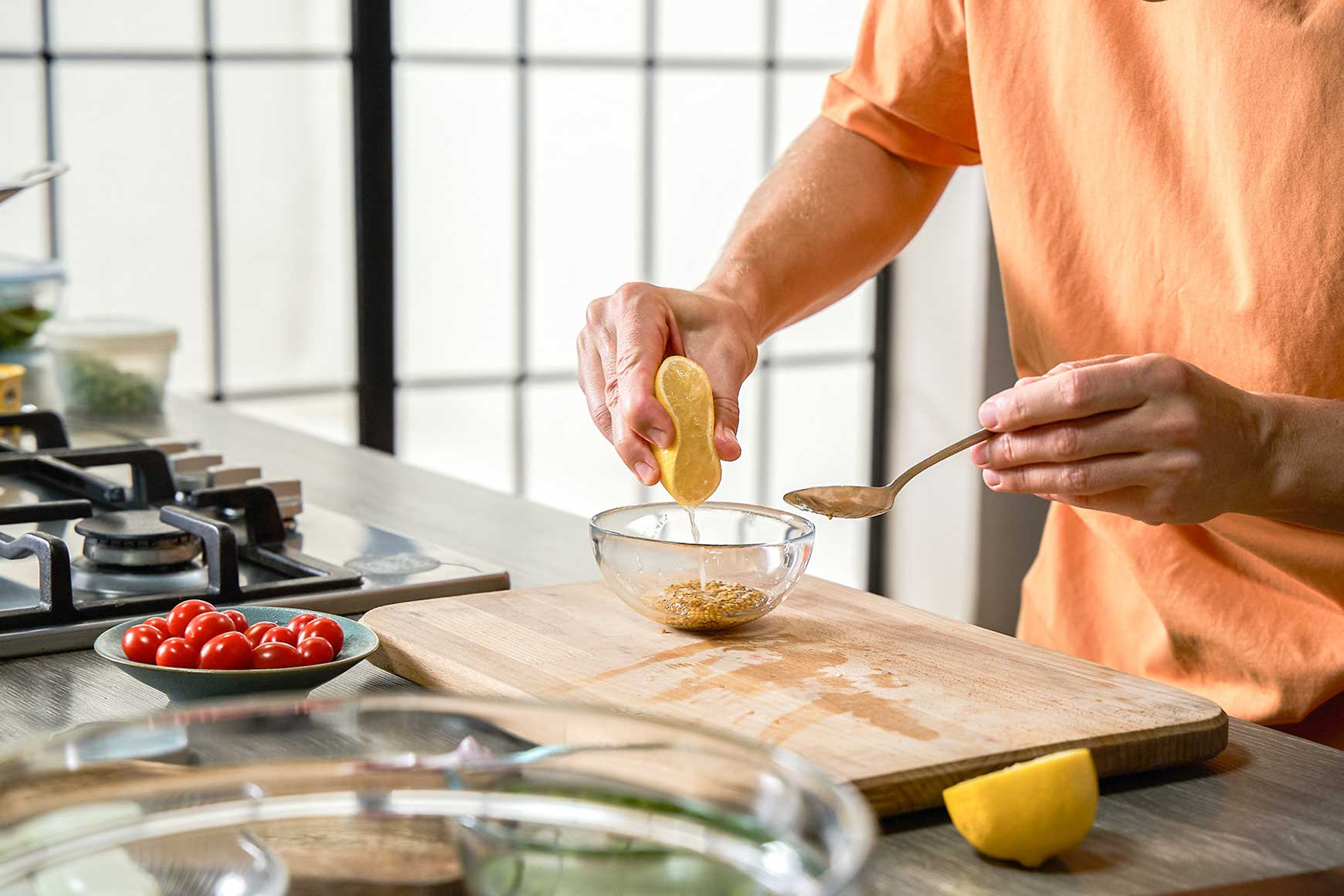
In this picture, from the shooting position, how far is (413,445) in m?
3.38

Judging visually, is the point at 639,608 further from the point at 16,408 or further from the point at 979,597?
the point at 979,597

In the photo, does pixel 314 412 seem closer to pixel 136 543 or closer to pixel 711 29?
pixel 711 29

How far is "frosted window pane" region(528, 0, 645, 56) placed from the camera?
3.33 meters

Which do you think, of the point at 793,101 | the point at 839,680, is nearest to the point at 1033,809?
the point at 839,680

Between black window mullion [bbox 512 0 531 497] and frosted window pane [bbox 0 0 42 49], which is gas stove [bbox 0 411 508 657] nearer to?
frosted window pane [bbox 0 0 42 49]

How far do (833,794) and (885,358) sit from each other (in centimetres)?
358

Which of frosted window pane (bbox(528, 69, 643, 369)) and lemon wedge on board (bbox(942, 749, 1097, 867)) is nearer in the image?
lemon wedge on board (bbox(942, 749, 1097, 867))

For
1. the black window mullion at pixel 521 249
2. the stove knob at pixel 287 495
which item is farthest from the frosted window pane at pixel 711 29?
the stove knob at pixel 287 495

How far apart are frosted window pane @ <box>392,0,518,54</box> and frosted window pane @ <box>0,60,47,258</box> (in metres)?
0.71

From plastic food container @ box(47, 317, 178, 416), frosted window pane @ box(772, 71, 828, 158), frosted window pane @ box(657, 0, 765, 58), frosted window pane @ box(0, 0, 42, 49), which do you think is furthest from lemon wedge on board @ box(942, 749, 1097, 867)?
frosted window pane @ box(772, 71, 828, 158)

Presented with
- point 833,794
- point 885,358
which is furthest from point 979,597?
point 833,794

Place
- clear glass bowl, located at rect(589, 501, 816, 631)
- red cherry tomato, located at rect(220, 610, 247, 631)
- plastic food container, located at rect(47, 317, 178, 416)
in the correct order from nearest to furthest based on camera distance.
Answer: red cherry tomato, located at rect(220, 610, 247, 631) → clear glass bowl, located at rect(589, 501, 816, 631) → plastic food container, located at rect(47, 317, 178, 416)

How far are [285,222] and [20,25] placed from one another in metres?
0.62

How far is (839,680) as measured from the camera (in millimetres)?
914
